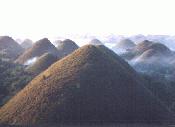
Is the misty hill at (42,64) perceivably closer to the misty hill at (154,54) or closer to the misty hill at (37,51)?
the misty hill at (37,51)

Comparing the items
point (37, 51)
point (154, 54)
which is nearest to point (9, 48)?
point (37, 51)

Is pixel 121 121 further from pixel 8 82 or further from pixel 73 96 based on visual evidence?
pixel 8 82

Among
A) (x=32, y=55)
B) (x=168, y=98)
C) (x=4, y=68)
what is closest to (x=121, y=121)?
(x=168, y=98)

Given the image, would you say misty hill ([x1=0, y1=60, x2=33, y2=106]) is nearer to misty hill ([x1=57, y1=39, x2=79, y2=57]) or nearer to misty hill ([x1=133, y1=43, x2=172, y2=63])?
misty hill ([x1=57, y1=39, x2=79, y2=57])

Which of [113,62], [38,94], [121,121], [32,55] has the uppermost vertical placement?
[32,55]

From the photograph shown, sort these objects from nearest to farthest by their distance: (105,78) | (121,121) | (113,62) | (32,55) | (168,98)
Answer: (121,121), (105,78), (113,62), (168,98), (32,55)
